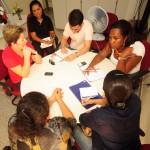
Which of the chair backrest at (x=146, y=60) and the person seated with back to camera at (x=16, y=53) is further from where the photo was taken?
the chair backrest at (x=146, y=60)

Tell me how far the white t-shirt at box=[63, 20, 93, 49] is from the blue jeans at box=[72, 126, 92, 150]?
4.25 ft

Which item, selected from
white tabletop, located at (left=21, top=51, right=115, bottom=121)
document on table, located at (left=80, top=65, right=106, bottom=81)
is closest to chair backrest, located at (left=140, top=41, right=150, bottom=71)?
white tabletop, located at (left=21, top=51, right=115, bottom=121)

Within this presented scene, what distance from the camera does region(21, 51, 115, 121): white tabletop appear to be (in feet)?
4.93

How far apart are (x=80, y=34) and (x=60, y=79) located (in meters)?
0.87

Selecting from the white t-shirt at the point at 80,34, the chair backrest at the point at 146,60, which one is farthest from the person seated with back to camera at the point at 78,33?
the chair backrest at the point at 146,60

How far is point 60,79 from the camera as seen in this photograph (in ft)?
5.82

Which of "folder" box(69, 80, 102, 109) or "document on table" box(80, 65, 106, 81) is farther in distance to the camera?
"document on table" box(80, 65, 106, 81)

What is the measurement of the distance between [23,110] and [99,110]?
0.49m

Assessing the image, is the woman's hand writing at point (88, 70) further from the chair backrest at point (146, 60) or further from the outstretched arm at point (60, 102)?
the chair backrest at point (146, 60)

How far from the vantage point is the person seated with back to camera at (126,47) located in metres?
1.75

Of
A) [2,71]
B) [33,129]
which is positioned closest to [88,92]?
[33,129]

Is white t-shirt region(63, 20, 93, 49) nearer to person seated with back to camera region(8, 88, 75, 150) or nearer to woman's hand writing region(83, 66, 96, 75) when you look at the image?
woman's hand writing region(83, 66, 96, 75)

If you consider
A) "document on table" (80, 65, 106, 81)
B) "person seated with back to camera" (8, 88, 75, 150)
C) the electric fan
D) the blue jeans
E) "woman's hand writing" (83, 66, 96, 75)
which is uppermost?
the electric fan

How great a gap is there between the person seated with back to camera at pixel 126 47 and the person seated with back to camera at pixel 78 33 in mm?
360
